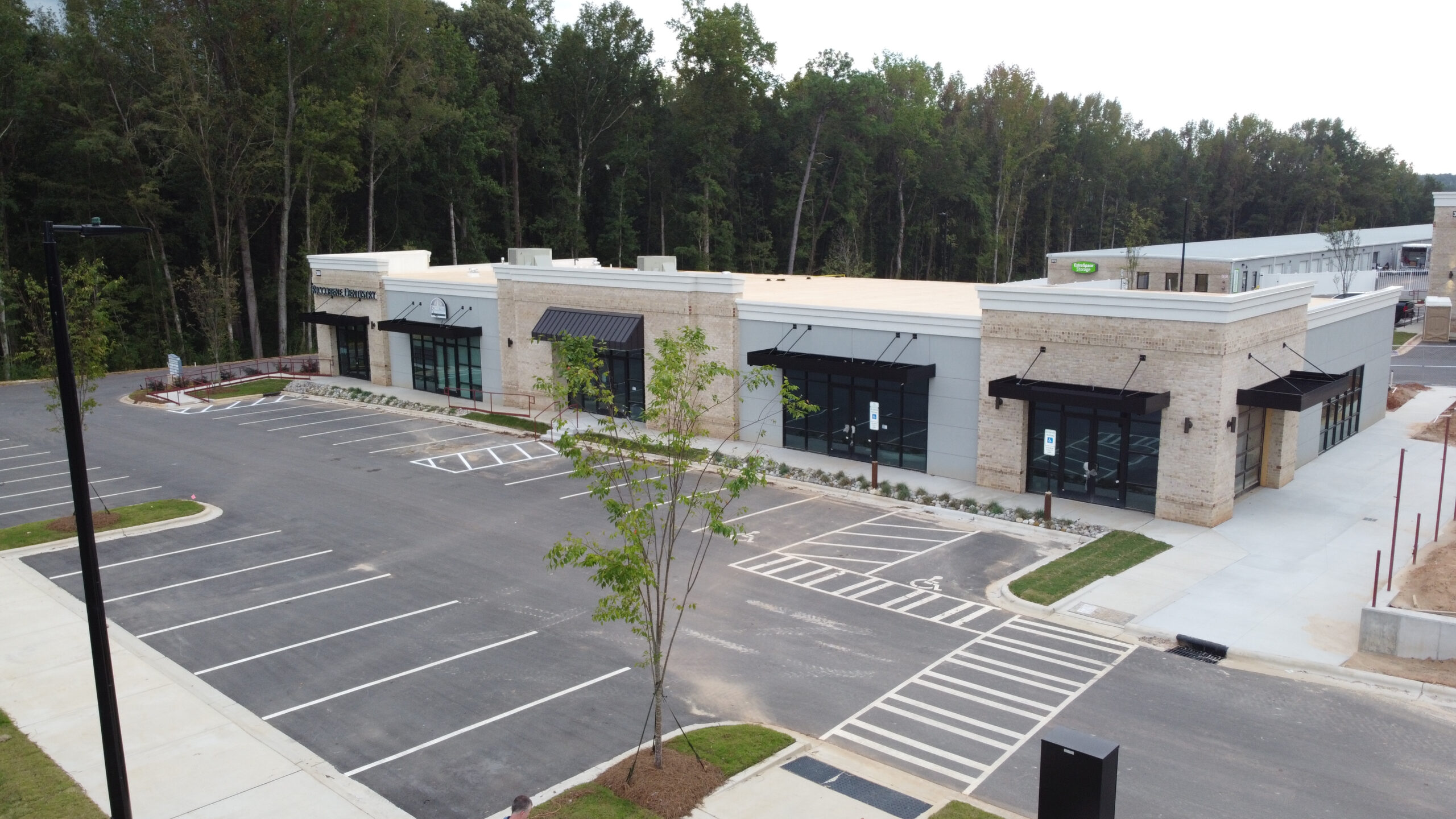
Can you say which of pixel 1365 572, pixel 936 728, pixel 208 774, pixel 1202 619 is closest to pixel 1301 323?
pixel 1365 572

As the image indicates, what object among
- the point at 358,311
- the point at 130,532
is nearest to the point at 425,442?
the point at 130,532

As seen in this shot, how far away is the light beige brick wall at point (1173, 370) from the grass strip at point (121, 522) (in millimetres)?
20713

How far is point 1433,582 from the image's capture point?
1933 cm

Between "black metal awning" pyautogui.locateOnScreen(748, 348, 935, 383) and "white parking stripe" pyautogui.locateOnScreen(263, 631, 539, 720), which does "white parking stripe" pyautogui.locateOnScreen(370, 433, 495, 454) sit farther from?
"white parking stripe" pyautogui.locateOnScreen(263, 631, 539, 720)

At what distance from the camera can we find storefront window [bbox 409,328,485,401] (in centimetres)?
4231

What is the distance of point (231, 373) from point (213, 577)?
3304 cm

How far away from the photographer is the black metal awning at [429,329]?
1615 inches

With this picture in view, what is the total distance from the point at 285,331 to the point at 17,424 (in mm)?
22815

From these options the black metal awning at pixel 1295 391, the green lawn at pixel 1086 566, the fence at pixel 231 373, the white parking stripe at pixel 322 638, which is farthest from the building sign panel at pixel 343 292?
the black metal awning at pixel 1295 391

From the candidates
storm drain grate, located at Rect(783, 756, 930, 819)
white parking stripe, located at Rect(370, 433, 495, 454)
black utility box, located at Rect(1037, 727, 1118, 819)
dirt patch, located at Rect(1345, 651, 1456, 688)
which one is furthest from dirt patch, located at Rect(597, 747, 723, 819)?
white parking stripe, located at Rect(370, 433, 495, 454)

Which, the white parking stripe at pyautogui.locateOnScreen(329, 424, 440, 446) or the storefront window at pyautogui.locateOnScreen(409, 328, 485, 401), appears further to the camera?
the storefront window at pyautogui.locateOnScreen(409, 328, 485, 401)

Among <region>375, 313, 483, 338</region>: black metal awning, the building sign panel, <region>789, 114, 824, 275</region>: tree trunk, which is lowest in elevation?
<region>375, 313, 483, 338</region>: black metal awning

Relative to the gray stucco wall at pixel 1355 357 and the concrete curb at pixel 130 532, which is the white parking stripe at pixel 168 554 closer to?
the concrete curb at pixel 130 532

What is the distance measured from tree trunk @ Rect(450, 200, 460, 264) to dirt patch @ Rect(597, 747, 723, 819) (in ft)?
198
